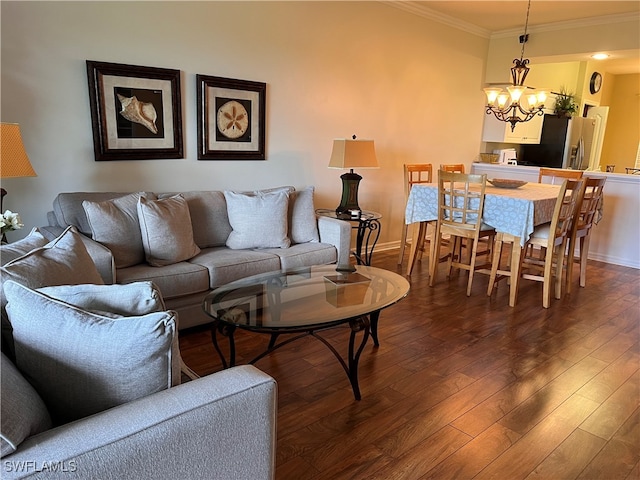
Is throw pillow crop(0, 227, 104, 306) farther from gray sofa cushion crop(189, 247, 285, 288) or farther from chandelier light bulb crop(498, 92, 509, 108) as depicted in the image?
chandelier light bulb crop(498, 92, 509, 108)

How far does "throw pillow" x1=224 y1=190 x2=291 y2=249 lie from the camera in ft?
11.0

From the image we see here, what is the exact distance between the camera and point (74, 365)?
1.11 m

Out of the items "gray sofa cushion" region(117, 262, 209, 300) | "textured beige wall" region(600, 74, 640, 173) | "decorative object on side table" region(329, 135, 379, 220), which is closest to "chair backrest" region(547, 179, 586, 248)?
"decorative object on side table" region(329, 135, 379, 220)

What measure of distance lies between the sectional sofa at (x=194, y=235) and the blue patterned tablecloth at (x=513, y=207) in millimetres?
1086

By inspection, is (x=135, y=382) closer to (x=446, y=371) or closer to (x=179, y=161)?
(x=446, y=371)

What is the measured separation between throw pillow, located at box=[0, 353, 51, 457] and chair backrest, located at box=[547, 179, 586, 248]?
352cm

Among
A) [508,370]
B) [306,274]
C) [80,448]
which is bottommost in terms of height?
[508,370]

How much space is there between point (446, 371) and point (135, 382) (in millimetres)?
1971

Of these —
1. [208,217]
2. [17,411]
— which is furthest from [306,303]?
[17,411]

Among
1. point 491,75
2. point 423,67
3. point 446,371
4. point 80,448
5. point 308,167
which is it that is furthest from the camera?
point 491,75

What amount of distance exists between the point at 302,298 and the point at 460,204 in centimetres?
220

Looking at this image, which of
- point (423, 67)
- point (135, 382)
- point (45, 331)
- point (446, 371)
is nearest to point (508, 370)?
point (446, 371)

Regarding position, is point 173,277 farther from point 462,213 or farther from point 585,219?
point 585,219

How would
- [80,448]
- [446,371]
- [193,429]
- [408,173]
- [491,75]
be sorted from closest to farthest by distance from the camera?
[80,448], [193,429], [446,371], [408,173], [491,75]
